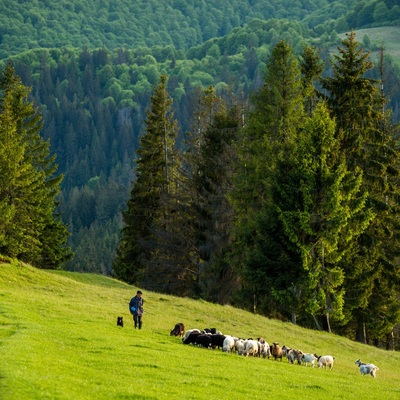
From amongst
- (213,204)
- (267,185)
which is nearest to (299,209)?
(267,185)

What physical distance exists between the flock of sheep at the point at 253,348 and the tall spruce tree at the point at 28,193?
2609cm

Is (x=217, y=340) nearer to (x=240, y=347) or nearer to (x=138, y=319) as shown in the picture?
(x=240, y=347)

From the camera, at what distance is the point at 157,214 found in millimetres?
76438

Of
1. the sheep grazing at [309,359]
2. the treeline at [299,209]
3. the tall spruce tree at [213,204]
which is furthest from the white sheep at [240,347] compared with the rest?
the tall spruce tree at [213,204]

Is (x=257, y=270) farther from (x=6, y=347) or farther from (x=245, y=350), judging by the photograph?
(x=6, y=347)

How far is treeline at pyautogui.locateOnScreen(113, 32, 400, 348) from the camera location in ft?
169

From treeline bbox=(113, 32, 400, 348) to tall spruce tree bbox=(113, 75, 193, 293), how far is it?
0.26 metres

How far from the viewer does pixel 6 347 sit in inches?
928

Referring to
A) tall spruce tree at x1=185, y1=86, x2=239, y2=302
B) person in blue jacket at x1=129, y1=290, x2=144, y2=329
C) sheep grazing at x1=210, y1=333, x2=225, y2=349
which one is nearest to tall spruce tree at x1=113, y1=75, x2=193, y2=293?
tall spruce tree at x1=185, y1=86, x2=239, y2=302

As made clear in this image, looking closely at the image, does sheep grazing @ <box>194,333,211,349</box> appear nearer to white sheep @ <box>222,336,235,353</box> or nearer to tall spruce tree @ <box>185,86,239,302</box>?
white sheep @ <box>222,336,235,353</box>

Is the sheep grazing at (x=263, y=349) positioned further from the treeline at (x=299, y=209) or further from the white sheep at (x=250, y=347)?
the treeline at (x=299, y=209)

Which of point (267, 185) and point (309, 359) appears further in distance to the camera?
point (267, 185)

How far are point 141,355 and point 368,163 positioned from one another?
35.0 m

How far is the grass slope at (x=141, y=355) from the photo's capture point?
20.8 meters
